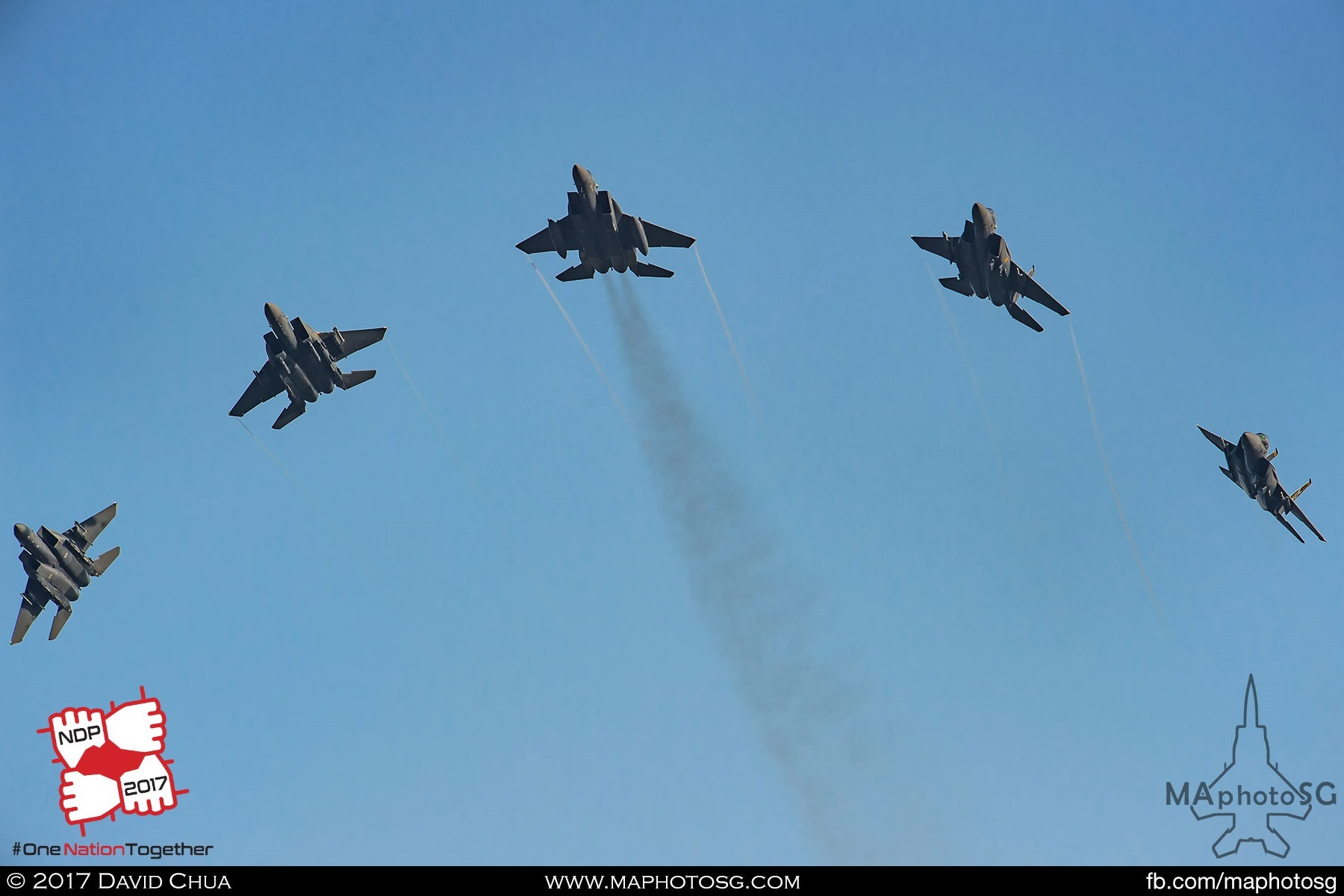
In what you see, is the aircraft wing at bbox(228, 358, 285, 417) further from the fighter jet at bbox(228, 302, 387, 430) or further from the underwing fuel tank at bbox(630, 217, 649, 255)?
the underwing fuel tank at bbox(630, 217, 649, 255)

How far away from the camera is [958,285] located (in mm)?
60094

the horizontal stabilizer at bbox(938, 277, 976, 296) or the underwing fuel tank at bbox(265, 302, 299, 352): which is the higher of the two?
the underwing fuel tank at bbox(265, 302, 299, 352)

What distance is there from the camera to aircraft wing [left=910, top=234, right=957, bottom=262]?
57031mm

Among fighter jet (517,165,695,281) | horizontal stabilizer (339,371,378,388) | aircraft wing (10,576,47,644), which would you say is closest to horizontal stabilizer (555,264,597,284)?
fighter jet (517,165,695,281)

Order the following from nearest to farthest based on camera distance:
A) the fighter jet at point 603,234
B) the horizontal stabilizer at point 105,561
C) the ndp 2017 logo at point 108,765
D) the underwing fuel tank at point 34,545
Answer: the ndp 2017 logo at point 108,765 → the fighter jet at point 603,234 → the underwing fuel tank at point 34,545 → the horizontal stabilizer at point 105,561

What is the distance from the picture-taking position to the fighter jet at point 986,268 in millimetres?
54531

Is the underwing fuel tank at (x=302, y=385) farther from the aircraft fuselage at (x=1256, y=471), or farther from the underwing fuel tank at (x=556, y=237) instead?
the aircraft fuselage at (x=1256, y=471)

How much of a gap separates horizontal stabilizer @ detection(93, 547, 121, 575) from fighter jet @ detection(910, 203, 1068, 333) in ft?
160

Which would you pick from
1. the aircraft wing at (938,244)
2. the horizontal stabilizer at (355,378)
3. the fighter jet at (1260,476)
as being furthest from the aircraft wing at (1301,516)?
the horizontal stabilizer at (355,378)

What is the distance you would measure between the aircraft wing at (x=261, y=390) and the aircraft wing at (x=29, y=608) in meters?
14.4

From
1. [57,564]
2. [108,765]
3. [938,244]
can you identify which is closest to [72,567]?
[57,564]
